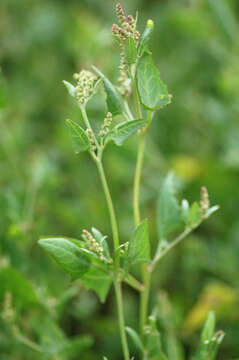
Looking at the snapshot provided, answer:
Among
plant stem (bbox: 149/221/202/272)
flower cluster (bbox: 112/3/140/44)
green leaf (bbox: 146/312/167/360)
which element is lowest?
green leaf (bbox: 146/312/167/360)

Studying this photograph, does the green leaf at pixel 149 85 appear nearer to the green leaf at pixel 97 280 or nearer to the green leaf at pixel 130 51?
the green leaf at pixel 130 51

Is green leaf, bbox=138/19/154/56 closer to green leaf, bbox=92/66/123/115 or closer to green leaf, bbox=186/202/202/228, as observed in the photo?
green leaf, bbox=92/66/123/115

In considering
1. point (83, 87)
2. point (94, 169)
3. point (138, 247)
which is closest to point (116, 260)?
point (138, 247)

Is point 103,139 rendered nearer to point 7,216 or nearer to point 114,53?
point 7,216

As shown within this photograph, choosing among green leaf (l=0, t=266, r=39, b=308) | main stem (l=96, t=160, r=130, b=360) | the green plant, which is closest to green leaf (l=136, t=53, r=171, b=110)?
the green plant

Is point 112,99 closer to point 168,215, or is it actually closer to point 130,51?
point 130,51

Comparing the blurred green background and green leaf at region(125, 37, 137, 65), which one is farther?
the blurred green background
